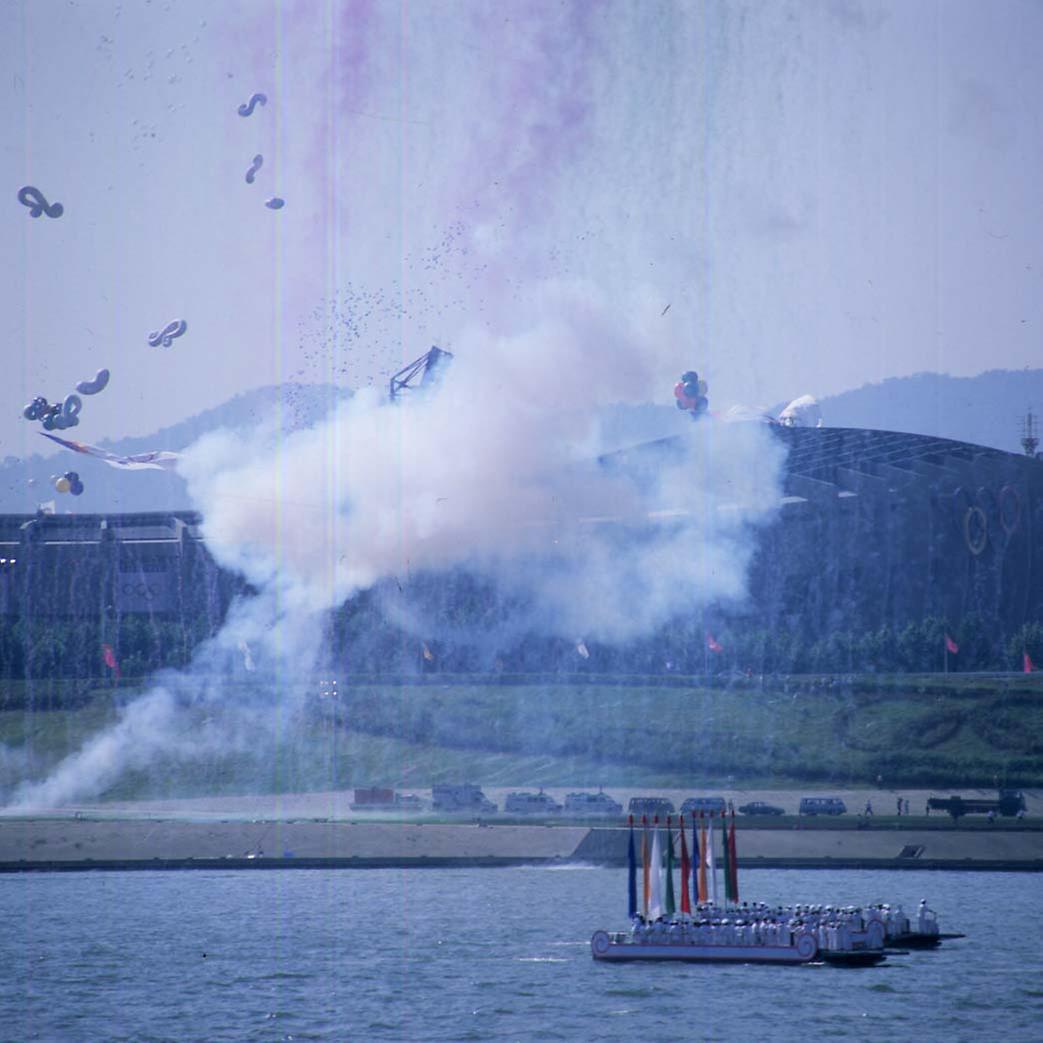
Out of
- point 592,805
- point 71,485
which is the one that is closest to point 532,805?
point 592,805

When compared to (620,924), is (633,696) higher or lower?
higher

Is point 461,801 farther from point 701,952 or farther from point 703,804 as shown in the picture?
point 701,952

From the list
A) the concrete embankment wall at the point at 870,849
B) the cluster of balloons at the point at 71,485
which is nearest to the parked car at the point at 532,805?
the concrete embankment wall at the point at 870,849

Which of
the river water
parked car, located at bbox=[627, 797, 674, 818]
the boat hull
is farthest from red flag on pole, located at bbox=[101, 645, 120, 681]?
the boat hull

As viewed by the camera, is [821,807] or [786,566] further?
[786,566]

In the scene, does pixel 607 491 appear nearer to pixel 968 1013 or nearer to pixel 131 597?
pixel 131 597

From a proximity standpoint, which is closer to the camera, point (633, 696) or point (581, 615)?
point (633, 696)

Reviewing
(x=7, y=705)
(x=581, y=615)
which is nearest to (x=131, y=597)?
(x=7, y=705)
